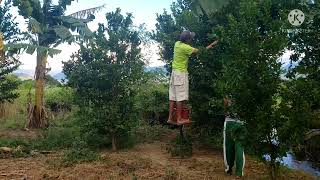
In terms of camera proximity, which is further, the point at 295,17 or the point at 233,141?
the point at 233,141

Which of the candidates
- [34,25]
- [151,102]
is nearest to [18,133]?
[34,25]

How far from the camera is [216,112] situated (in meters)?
9.45

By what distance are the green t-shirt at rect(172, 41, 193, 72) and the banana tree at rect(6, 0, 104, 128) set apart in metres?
5.33

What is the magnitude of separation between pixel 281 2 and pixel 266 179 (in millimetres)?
3459

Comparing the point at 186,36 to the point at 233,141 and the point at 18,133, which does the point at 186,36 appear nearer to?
the point at 233,141

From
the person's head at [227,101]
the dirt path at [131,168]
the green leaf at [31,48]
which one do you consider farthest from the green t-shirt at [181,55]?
the green leaf at [31,48]

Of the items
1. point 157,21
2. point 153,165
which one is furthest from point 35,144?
point 157,21

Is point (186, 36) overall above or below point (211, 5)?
below

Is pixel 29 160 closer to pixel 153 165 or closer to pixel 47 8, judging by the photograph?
pixel 153 165

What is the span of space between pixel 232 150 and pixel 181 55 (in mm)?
2563

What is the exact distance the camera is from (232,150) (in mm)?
7746

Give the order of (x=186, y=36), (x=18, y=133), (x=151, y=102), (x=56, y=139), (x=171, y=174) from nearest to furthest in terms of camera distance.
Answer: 1. (x=171, y=174)
2. (x=186, y=36)
3. (x=56, y=139)
4. (x=151, y=102)
5. (x=18, y=133)

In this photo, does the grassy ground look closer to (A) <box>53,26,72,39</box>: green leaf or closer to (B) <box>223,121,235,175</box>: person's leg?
(B) <box>223,121,235,175</box>: person's leg

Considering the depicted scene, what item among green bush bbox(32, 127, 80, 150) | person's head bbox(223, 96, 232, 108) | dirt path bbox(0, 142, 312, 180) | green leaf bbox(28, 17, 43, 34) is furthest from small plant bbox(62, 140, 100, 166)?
green leaf bbox(28, 17, 43, 34)
